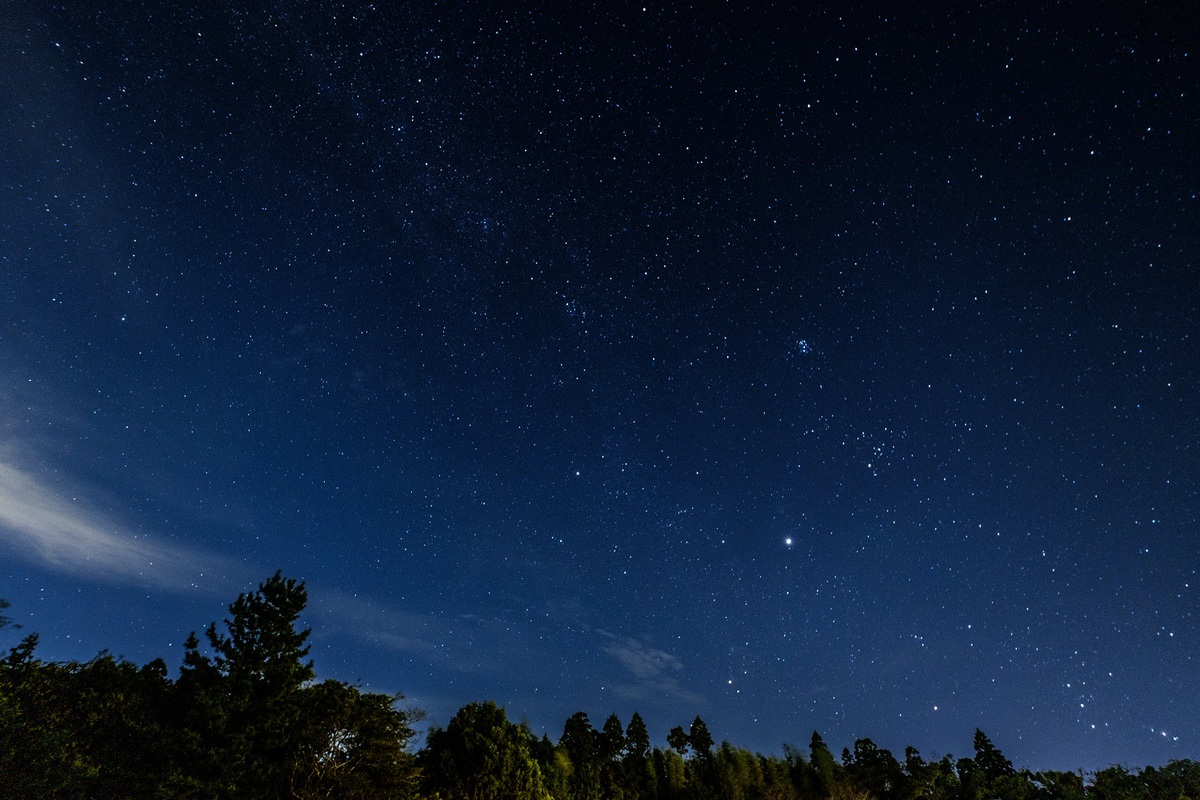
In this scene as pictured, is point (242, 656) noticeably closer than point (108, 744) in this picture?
No

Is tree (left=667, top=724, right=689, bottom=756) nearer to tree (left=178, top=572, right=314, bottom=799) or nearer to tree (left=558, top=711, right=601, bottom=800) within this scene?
tree (left=558, top=711, right=601, bottom=800)

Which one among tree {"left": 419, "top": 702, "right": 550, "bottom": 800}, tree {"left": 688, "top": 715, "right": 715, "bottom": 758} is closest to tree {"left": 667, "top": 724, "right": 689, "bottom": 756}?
tree {"left": 688, "top": 715, "right": 715, "bottom": 758}

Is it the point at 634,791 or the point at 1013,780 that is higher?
the point at 1013,780

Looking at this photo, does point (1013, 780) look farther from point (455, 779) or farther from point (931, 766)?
point (455, 779)

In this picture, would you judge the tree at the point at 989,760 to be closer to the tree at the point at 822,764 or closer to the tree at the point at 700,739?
the tree at the point at 822,764

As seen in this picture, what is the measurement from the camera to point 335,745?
1067 inches

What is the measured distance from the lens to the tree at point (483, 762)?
30.5 meters

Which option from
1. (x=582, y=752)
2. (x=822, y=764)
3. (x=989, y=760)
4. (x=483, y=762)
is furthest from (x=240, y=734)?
A: (x=989, y=760)

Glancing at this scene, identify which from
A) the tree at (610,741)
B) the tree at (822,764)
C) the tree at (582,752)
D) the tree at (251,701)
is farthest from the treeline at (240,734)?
the tree at (822,764)

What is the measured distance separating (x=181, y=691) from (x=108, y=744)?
279 centimetres

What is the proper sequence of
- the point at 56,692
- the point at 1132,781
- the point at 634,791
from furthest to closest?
the point at 634,791 → the point at 1132,781 → the point at 56,692

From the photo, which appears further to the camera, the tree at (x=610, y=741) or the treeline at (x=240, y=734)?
the tree at (x=610, y=741)

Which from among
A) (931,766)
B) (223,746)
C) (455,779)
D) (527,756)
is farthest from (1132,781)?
(223,746)

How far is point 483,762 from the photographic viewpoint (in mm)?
30969
